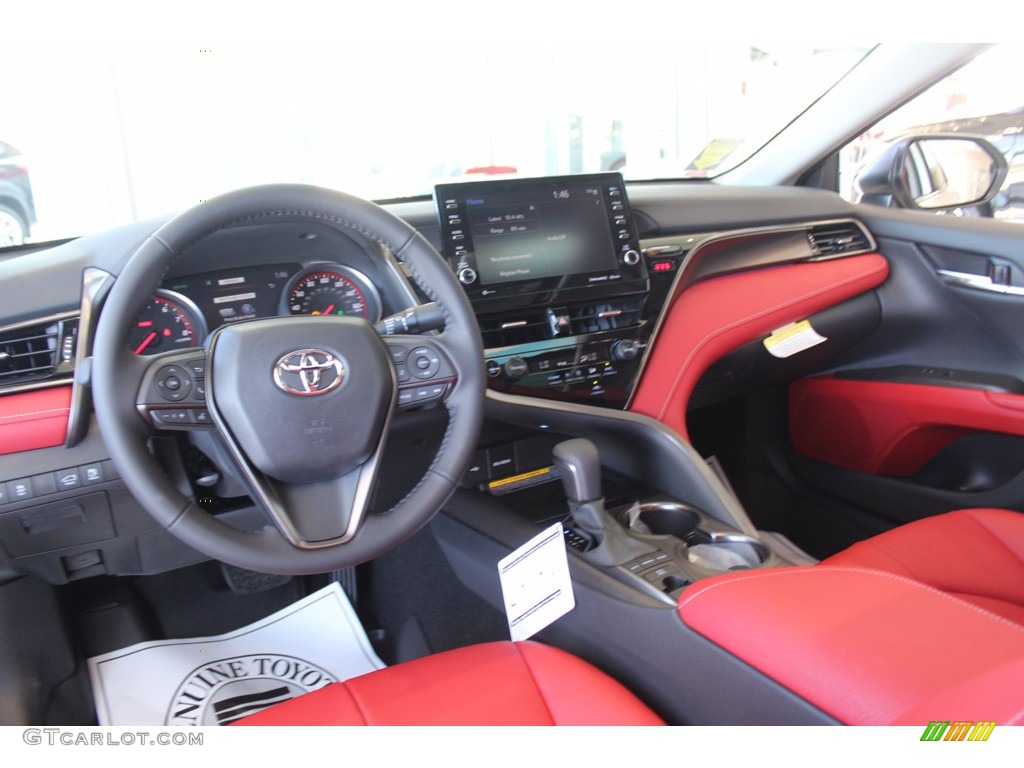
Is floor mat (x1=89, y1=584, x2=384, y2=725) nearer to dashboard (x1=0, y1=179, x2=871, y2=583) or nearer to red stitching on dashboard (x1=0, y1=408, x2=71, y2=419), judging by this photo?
dashboard (x1=0, y1=179, x2=871, y2=583)

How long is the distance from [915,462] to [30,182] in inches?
87.3

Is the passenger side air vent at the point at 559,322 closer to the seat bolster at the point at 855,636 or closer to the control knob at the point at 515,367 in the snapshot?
the control knob at the point at 515,367

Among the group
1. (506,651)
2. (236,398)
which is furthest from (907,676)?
(236,398)

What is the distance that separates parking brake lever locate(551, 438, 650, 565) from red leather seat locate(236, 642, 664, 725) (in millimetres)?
305

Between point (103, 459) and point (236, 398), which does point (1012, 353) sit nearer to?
point (236, 398)

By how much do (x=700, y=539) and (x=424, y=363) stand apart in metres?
0.72

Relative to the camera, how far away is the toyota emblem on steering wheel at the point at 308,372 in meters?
0.99

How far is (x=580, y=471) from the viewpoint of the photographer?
1.41 meters

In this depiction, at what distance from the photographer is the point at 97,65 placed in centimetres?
168

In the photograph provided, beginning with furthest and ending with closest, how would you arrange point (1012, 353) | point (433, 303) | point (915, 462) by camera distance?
1. point (915, 462)
2. point (1012, 353)
3. point (433, 303)

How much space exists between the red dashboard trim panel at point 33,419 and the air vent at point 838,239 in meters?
1.68

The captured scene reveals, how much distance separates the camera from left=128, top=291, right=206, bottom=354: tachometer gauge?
1.23 m

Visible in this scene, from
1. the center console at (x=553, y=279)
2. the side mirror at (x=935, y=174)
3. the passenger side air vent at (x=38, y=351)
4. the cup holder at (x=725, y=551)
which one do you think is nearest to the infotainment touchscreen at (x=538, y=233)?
the center console at (x=553, y=279)

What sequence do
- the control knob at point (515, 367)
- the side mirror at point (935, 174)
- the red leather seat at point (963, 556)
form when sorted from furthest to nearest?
the side mirror at point (935, 174) → the control knob at point (515, 367) → the red leather seat at point (963, 556)
